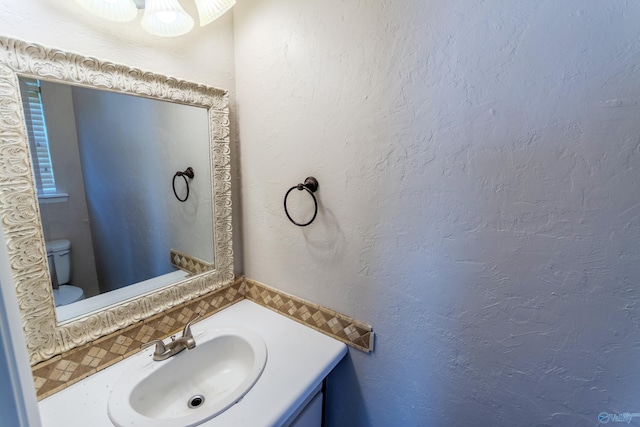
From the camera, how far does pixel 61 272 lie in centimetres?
80

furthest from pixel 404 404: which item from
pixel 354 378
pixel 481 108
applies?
pixel 481 108

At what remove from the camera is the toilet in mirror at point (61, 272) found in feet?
2.54

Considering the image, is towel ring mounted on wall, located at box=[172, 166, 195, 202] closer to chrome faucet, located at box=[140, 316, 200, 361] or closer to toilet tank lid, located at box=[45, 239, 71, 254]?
toilet tank lid, located at box=[45, 239, 71, 254]

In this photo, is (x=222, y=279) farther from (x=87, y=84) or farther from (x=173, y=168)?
(x=87, y=84)

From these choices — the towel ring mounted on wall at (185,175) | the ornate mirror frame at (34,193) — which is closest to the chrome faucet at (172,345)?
the ornate mirror frame at (34,193)

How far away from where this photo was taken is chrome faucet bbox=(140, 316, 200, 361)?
93cm

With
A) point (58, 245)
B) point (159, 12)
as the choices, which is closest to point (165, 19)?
point (159, 12)

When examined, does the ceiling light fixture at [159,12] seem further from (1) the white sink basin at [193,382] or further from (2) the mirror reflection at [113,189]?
(1) the white sink basin at [193,382]

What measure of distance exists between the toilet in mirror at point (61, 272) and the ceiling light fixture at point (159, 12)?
669 millimetres

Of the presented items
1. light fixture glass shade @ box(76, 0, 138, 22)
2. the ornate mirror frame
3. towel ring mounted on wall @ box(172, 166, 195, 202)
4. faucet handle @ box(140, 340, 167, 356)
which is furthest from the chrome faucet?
light fixture glass shade @ box(76, 0, 138, 22)

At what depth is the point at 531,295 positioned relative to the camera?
26.8 inches

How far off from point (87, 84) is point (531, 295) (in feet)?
4.34

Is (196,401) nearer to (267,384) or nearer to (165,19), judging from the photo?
(267,384)

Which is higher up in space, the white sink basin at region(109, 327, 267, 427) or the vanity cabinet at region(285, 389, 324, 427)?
the white sink basin at region(109, 327, 267, 427)
